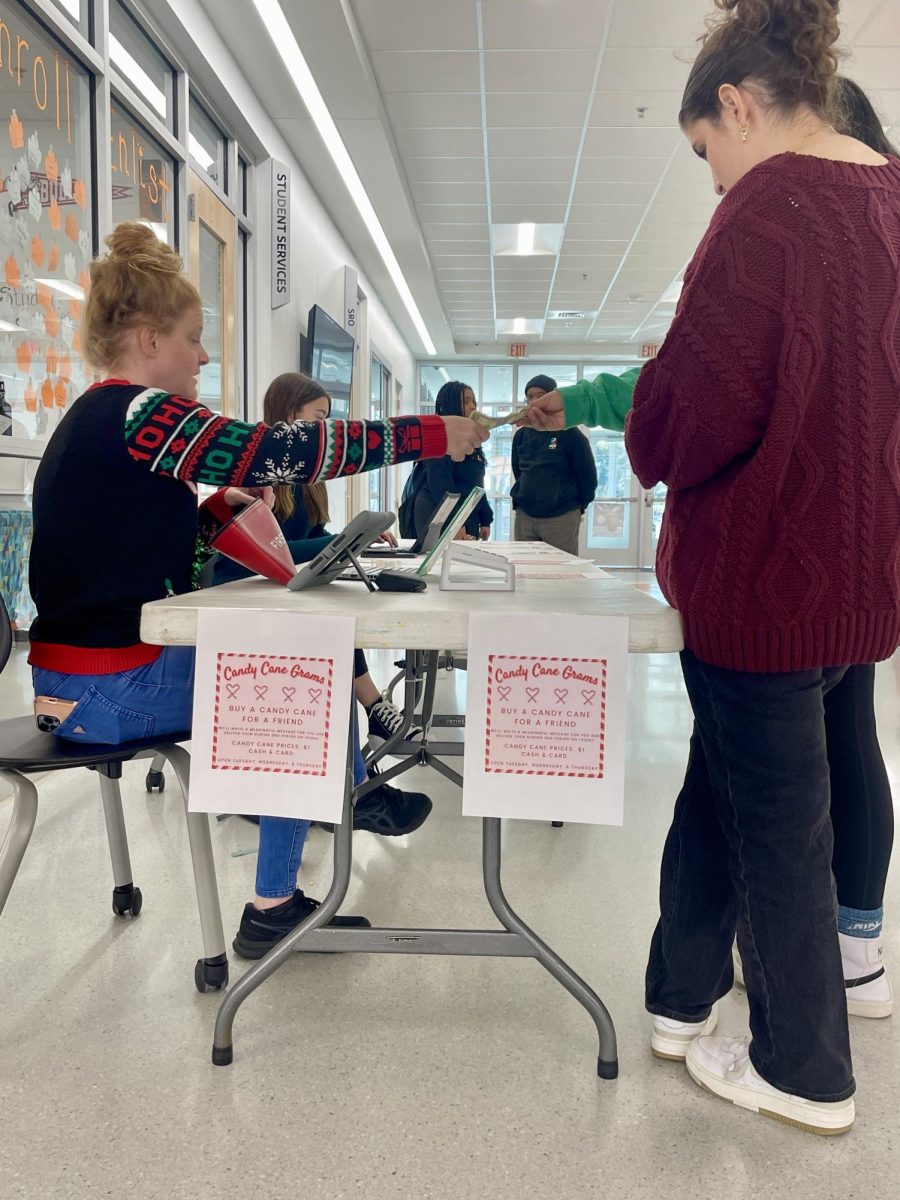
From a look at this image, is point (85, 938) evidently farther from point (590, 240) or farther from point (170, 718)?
point (590, 240)

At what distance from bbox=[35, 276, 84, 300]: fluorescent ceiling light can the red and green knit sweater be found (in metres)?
1.70

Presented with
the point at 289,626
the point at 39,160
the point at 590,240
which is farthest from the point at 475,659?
the point at 590,240

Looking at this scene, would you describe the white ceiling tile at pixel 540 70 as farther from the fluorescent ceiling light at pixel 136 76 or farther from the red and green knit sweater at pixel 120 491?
the red and green knit sweater at pixel 120 491

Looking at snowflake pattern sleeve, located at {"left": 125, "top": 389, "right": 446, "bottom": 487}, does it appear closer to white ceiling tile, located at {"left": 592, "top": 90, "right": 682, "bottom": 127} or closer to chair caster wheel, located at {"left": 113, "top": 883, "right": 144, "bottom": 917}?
chair caster wheel, located at {"left": 113, "top": 883, "right": 144, "bottom": 917}

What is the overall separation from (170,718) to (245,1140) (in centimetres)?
54

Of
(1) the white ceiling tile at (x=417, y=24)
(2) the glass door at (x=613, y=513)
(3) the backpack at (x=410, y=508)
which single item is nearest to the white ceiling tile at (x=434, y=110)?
(1) the white ceiling tile at (x=417, y=24)

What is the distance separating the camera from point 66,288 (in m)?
2.73

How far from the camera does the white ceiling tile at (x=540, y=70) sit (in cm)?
410

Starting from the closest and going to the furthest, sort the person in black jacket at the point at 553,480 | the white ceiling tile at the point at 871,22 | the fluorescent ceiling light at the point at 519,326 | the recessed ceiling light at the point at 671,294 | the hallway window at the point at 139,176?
the hallway window at the point at 139,176, the white ceiling tile at the point at 871,22, the person in black jacket at the point at 553,480, the recessed ceiling light at the point at 671,294, the fluorescent ceiling light at the point at 519,326

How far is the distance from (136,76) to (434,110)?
6.21 feet

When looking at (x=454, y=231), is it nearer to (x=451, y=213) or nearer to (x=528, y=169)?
(x=451, y=213)

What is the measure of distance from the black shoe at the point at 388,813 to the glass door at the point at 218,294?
3.11 metres

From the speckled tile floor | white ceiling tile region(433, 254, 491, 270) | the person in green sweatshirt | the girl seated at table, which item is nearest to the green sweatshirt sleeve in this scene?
the person in green sweatshirt

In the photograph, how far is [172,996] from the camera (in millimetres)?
1292
